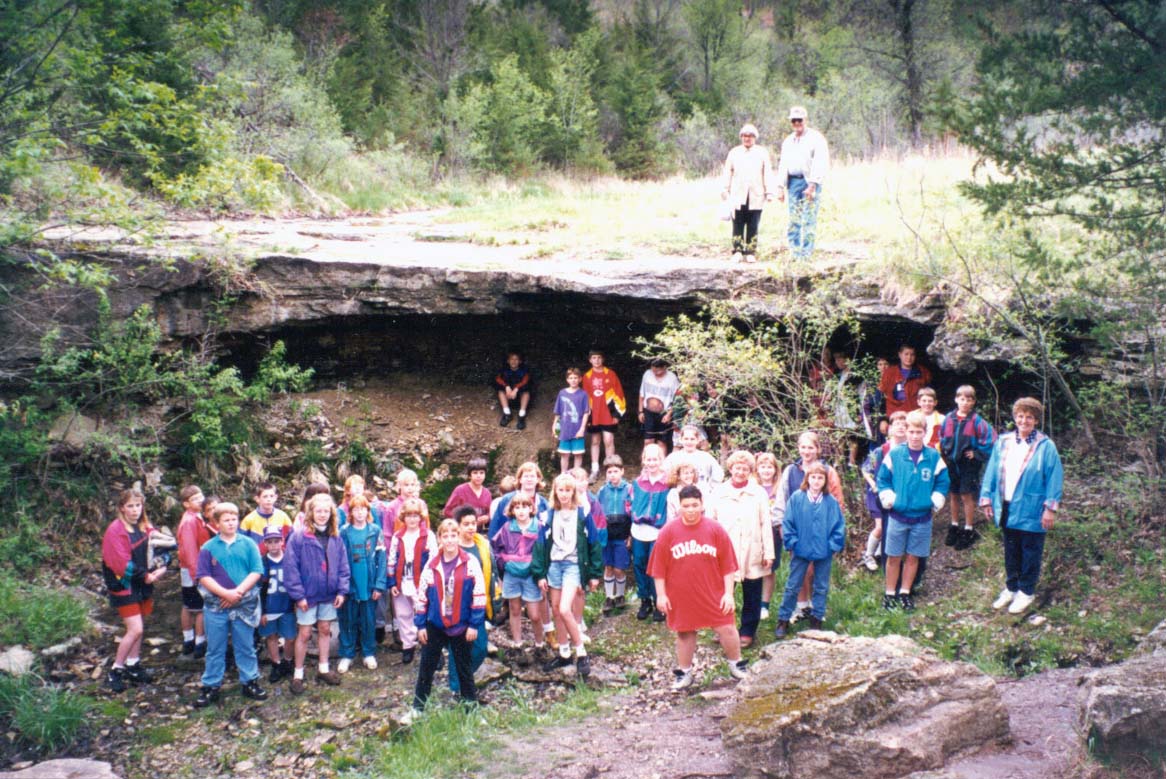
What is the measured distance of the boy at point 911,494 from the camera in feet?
26.9

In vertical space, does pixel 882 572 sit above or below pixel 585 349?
below

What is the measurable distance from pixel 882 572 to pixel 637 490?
2670 millimetres

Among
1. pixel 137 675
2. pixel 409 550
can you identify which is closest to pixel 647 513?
pixel 409 550

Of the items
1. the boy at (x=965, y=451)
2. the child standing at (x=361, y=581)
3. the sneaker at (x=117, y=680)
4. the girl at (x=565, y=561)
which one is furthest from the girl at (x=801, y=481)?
the sneaker at (x=117, y=680)

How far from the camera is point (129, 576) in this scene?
8133 millimetres

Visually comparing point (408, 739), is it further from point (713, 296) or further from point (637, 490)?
point (713, 296)

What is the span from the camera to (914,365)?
10648mm

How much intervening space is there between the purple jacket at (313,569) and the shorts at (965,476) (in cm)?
609

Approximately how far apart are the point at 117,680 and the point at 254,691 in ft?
4.51

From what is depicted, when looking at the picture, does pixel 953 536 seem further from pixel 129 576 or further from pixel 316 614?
pixel 129 576

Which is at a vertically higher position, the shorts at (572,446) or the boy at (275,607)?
the shorts at (572,446)

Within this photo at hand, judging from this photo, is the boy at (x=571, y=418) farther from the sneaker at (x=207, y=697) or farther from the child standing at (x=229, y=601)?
the sneaker at (x=207, y=697)

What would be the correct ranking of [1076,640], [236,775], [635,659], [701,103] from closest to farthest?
[236,775], [1076,640], [635,659], [701,103]

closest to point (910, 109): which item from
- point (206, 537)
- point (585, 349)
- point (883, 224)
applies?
point (883, 224)
